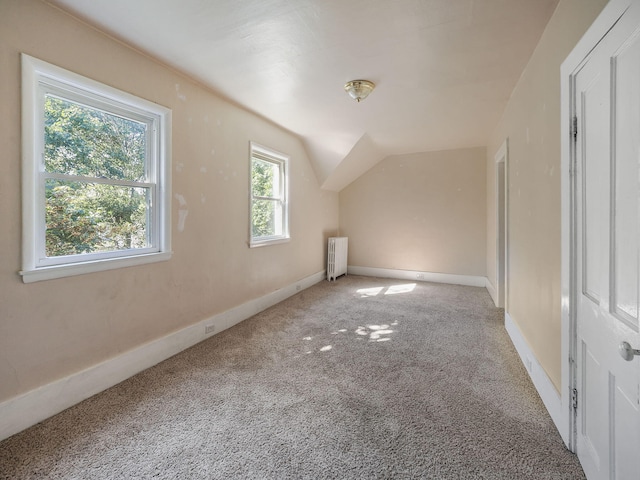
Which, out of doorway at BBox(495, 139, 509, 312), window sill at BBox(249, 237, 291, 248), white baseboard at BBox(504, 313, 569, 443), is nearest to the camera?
white baseboard at BBox(504, 313, 569, 443)

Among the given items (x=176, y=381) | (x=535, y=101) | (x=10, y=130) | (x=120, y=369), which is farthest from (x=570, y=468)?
(x=10, y=130)

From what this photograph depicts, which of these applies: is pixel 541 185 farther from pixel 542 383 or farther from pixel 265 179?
pixel 265 179

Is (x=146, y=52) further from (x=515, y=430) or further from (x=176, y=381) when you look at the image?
(x=515, y=430)

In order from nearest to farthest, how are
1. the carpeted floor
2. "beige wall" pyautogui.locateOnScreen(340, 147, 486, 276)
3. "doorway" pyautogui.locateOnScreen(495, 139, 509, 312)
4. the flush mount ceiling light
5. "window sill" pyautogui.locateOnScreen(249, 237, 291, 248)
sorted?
the carpeted floor
the flush mount ceiling light
"window sill" pyautogui.locateOnScreen(249, 237, 291, 248)
"doorway" pyautogui.locateOnScreen(495, 139, 509, 312)
"beige wall" pyautogui.locateOnScreen(340, 147, 486, 276)

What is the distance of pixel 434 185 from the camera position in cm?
561

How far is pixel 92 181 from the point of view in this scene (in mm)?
2102

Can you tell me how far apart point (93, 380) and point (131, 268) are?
793mm

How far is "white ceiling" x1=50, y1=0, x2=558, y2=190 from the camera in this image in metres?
1.82

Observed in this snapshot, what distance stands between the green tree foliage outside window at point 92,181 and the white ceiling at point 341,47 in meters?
0.63

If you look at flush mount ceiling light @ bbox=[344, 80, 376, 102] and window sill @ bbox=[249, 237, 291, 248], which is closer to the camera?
flush mount ceiling light @ bbox=[344, 80, 376, 102]

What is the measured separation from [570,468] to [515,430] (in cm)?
28

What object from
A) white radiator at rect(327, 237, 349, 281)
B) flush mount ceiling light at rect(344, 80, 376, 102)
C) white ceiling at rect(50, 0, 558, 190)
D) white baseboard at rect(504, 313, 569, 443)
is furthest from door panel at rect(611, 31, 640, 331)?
white radiator at rect(327, 237, 349, 281)

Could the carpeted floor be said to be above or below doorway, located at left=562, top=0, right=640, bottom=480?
below

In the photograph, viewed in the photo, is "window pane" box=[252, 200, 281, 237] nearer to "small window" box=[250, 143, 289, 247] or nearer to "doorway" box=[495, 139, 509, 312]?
"small window" box=[250, 143, 289, 247]
